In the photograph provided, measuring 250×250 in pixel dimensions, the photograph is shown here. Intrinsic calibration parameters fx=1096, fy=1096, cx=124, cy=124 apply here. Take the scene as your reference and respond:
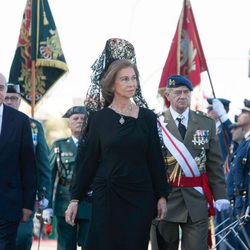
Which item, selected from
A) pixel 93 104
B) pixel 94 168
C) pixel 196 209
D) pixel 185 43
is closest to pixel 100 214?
pixel 94 168

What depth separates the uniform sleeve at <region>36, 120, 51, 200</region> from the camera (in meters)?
11.2

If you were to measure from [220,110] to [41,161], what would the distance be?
11.0 feet

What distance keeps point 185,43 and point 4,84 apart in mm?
5125

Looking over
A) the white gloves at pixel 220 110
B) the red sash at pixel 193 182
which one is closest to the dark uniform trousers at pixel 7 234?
the red sash at pixel 193 182

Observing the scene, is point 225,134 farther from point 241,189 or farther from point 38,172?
point 38,172

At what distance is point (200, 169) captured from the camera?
10.2 m

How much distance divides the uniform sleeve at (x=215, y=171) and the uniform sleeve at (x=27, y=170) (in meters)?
1.80

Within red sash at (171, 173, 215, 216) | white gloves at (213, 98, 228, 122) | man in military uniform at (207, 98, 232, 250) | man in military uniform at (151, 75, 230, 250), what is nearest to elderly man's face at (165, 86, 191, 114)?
man in military uniform at (151, 75, 230, 250)

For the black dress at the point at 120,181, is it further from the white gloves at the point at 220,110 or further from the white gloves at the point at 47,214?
the white gloves at the point at 220,110

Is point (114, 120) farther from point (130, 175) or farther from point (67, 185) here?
point (67, 185)

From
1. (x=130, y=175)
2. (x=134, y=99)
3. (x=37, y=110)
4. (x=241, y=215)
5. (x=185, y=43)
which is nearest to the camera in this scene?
(x=130, y=175)

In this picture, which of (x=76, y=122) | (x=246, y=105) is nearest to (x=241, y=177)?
(x=246, y=105)

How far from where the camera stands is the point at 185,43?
14.0 metres

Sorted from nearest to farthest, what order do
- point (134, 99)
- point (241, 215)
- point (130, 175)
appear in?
point (130, 175), point (134, 99), point (241, 215)
